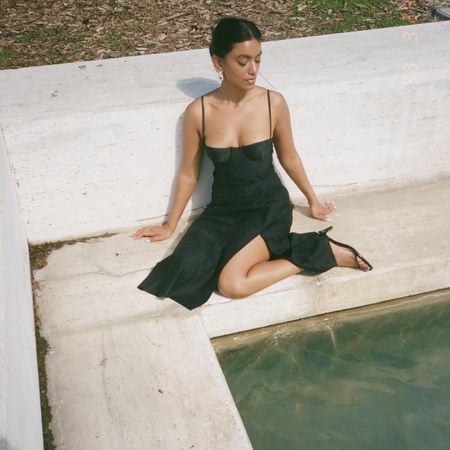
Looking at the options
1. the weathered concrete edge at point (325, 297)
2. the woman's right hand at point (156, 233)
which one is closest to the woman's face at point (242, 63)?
the woman's right hand at point (156, 233)

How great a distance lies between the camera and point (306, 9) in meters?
5.88

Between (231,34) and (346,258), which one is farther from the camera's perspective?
(346,258)

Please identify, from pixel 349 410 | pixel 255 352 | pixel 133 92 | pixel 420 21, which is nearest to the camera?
pixel 349 410

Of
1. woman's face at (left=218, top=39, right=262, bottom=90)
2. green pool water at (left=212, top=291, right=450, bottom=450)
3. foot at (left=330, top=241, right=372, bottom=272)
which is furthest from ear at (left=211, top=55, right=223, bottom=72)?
green pool water at (left=212, top=291, right=450, bottom=450)

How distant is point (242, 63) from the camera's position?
3.24m

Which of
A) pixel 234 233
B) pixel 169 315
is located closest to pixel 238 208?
pixel 234 233

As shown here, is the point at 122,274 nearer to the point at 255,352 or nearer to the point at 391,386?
the point at 255,352

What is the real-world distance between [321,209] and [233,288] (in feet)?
3.21

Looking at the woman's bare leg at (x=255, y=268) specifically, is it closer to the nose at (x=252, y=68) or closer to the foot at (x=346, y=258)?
the foot at (x=346, y=258)

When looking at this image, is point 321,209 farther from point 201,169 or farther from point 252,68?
point 252,68

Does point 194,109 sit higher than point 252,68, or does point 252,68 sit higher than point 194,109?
point 252,68

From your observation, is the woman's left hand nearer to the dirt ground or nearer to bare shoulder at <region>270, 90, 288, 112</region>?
bare shoulder at <region>270, 90, 288, 112</region>

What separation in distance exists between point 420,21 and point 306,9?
3.58 feet

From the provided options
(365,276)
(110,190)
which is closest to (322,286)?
(365,276)
